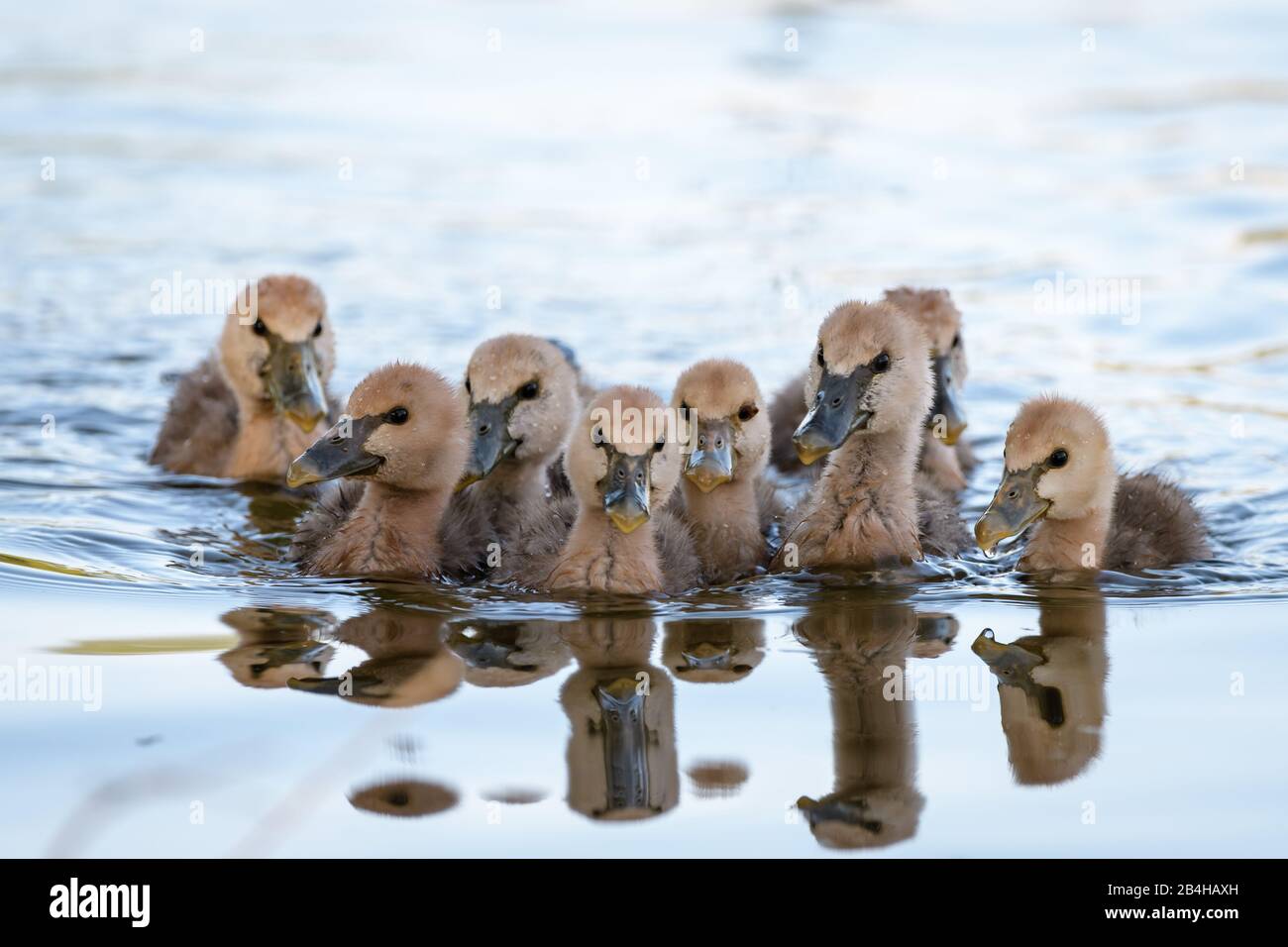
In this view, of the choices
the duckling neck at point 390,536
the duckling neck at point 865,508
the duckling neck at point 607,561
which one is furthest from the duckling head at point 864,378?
the duckling neck at point 390,536

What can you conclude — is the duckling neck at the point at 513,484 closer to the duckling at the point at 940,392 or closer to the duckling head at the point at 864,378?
the duckling at the point at 940,392

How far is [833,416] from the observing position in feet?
24.6

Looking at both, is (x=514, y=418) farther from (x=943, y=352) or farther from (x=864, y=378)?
(x=943, y=352)

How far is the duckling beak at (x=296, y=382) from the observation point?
351 inches

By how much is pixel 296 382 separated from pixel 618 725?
13.2 ft

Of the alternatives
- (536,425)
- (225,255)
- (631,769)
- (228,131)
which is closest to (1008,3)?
(228,131)

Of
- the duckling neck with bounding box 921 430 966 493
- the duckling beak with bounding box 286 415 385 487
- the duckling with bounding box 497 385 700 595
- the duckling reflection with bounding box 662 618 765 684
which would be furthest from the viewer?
the duckling neck with bounding box 921 430 966 493

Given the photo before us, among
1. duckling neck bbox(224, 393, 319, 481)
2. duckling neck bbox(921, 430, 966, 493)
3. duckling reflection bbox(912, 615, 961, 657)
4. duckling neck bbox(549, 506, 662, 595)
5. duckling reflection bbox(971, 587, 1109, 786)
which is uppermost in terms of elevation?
duckling neck bbox(224, 393, 319, 481)

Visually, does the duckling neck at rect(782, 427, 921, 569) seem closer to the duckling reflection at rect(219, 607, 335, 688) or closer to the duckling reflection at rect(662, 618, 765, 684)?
the duckling reflection at rect(662, 618, 765, 684)

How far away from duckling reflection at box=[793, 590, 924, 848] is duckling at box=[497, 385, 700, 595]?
0.69 meters

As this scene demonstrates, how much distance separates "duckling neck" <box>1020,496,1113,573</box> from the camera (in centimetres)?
755

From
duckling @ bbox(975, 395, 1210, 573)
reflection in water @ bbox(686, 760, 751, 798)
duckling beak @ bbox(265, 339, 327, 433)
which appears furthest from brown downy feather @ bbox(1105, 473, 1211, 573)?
duckling beak @ bbox(265, 339, 327, 433)

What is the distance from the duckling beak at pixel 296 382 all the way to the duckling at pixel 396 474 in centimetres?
123

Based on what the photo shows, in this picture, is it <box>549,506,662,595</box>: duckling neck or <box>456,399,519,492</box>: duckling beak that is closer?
<box>549,506,662,595</box>: duckling neck
